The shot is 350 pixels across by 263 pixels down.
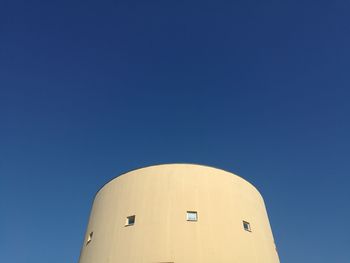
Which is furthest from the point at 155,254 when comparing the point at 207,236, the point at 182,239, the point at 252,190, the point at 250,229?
the point at 252,190

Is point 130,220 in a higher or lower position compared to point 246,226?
higher

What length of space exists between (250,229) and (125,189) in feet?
19.1

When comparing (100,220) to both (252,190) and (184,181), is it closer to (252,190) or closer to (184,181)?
(184,181)

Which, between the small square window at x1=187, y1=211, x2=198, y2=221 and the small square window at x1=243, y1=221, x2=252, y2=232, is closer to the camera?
the small square window at x1=187, y1=211, x2=198, y2=221

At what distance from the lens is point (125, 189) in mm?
15008

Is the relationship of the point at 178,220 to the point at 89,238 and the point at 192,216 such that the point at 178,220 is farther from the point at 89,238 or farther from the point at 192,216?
the point at 89,238

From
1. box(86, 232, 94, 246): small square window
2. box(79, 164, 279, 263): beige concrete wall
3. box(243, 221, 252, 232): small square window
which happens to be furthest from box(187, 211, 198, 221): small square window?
box(86, 232, 94, 246): small square window

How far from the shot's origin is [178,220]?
1316cm

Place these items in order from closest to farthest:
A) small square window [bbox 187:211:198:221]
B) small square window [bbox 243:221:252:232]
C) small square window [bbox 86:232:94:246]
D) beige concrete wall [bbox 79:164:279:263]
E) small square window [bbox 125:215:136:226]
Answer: beige concrete wall [bbox 79:164:279:263]
small square window [bbox 187:211:198:221]
small square window [bbox 125:215:136:226]
small square window [bbox 243:221:252:232]
small square window [bbox 86:232:94:246]

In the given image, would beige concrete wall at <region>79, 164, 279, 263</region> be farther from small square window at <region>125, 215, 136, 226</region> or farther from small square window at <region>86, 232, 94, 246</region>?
small square window at <region>86, 232, 94, 246</region>

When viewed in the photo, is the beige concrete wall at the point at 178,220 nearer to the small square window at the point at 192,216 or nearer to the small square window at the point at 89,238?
the small square window at the point at 192,216

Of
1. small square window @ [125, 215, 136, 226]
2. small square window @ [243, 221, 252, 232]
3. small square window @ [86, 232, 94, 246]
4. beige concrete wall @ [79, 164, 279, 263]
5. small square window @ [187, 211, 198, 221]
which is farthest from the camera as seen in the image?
small square window @ [86, 232, 94, 246]

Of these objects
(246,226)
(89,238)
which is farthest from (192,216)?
(89,238)

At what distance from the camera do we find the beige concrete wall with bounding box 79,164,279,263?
12.6m
